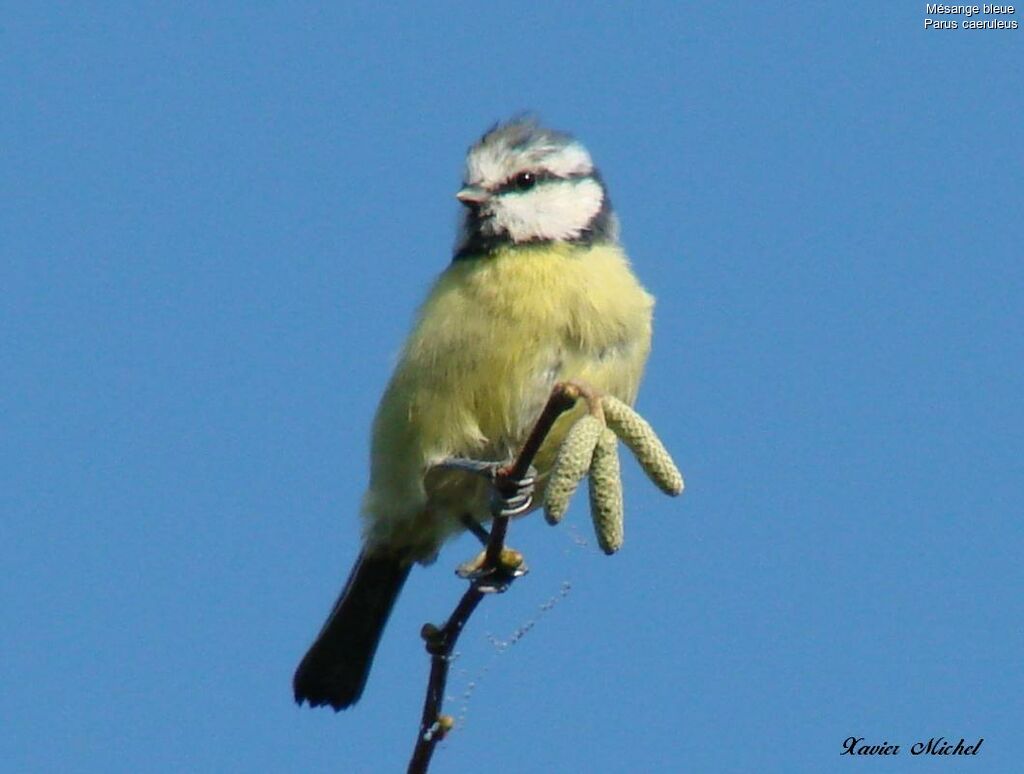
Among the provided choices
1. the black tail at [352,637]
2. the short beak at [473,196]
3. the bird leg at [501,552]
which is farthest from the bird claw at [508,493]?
the black tail at [352,637]

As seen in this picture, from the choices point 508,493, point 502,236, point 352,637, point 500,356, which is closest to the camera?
point 508,493

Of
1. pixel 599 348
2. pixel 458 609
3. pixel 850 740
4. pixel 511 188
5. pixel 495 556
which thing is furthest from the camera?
pixel 511 188

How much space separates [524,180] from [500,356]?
573 mm

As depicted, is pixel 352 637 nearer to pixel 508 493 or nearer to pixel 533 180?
pixel 533 180

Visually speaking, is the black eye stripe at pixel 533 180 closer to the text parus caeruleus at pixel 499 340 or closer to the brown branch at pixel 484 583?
the text parus caeruleus at pixel 499 340

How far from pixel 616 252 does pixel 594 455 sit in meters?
1.65

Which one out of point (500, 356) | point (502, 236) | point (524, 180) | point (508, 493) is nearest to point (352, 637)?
point (500, 356)

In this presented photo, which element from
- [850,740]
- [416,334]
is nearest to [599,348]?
[416,334]

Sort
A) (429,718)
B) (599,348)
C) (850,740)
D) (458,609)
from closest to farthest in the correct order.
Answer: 1. (429,718)
2. (458,609)
3. (850,740)
4. (599,348)

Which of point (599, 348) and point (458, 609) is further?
point (599, 348)

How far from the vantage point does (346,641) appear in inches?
165

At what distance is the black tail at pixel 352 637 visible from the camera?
4137 mm

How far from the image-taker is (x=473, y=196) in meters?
3.80

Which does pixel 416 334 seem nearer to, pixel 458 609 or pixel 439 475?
pixel 439 475
